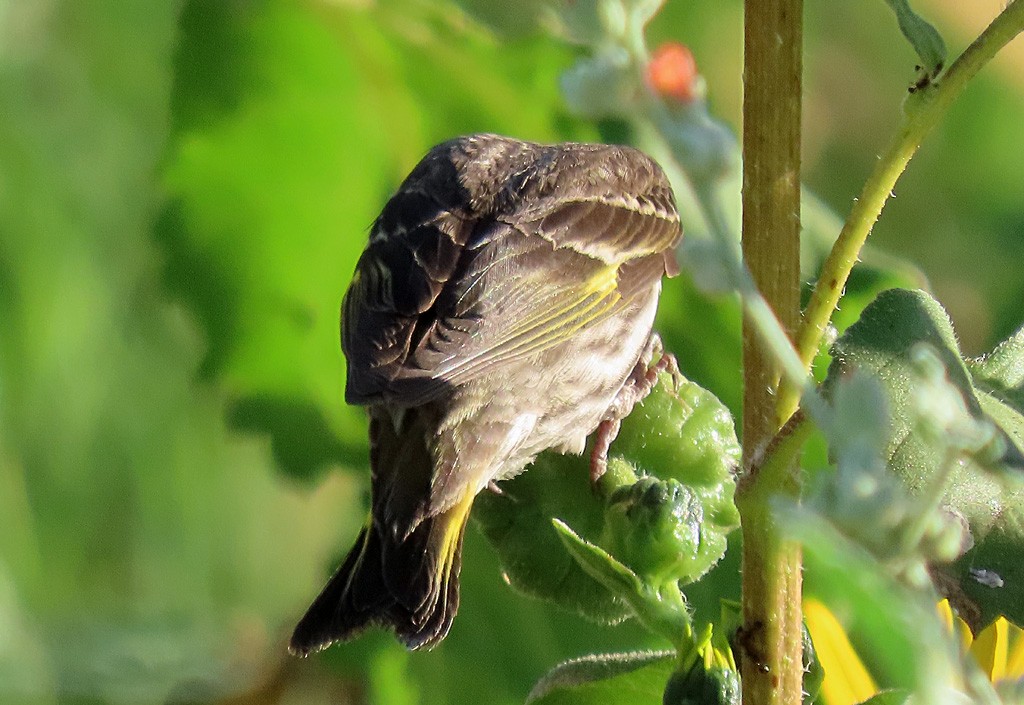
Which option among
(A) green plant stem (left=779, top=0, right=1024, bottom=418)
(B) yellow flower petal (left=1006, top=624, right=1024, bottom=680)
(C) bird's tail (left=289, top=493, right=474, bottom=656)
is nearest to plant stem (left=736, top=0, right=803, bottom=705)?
(A) green plant stem (left=779, top=0, right=1024, bottom=418)

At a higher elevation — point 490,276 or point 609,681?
point 609,681

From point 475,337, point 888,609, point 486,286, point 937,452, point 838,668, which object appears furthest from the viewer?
point 486,286

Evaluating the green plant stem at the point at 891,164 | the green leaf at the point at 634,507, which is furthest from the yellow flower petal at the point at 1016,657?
the green plant stem at the point at 891,164

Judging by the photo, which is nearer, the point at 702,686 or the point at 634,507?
the point at 702,686

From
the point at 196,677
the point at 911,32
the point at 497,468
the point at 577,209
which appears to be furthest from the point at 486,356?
the point at 911,32

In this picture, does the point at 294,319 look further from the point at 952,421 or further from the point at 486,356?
the point at 952,421

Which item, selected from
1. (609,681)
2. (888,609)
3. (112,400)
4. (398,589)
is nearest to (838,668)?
(609,681)

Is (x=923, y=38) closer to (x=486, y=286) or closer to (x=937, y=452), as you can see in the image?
(x=937, y=452)
